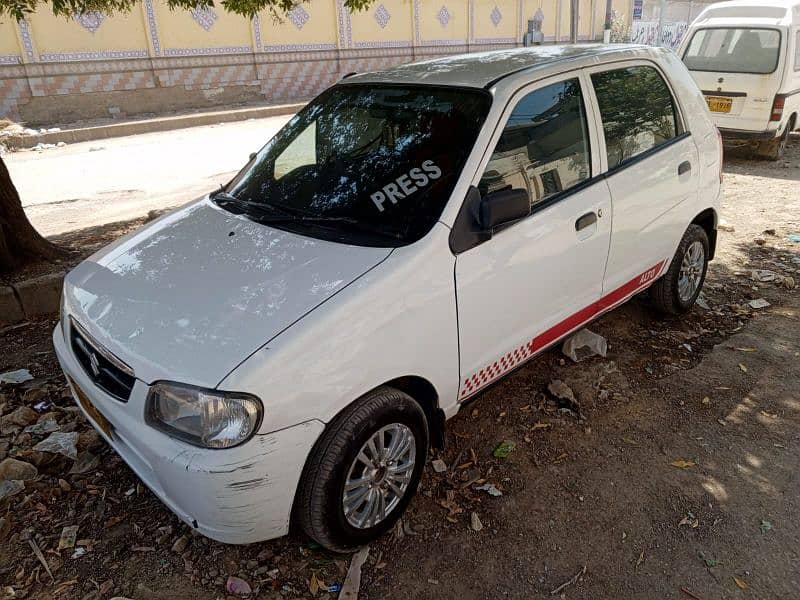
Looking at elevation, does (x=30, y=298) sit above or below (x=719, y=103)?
below

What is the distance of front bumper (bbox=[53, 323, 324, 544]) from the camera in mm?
2129

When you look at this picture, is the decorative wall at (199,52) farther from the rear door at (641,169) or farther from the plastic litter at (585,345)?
the plastic litter at (585,345)

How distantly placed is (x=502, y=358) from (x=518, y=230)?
618 mm

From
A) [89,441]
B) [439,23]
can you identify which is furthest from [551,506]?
[439,23]

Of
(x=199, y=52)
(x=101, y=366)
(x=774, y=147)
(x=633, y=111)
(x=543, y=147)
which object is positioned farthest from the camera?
(x=199, y=52)

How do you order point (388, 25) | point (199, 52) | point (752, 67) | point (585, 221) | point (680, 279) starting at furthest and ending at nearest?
point (388, 25) → point (199, 52) → point (752, 67) → point (680, 279) → point (585, 221)

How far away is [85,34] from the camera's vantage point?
1684 centimetres

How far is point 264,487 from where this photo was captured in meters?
2.19

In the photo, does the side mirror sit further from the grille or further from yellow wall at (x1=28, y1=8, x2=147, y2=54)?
yellow wall at (x1=28, y1=8, x2=147, y2=54)

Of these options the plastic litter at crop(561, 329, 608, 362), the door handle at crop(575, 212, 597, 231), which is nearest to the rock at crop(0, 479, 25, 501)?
the door handle at crop(575, 212, 597, 231)

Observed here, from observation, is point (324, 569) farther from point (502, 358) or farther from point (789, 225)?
point (789, 225)

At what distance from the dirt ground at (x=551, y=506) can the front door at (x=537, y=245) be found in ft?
1.74

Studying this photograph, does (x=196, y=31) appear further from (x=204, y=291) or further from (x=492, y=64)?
(x=204, y=291)

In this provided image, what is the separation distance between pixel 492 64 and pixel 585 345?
189cm
